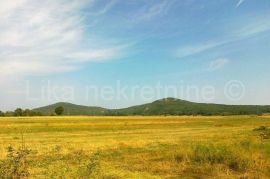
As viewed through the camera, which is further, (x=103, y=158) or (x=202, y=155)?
(x=103, y=158)

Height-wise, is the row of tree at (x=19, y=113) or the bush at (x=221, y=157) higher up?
the row of tree at (x=19, y=113)

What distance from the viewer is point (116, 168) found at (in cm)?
1909

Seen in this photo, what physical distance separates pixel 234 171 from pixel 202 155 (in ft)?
9.04

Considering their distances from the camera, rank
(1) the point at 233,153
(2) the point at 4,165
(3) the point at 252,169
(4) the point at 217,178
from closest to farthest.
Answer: (2) the point at 4,165, (4) the point at 217,178, (3) the point at 252,169, (1) the point at 233,153

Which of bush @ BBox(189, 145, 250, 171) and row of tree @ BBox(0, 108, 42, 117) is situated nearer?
bush @ BBox(189, 145, 250, 171)

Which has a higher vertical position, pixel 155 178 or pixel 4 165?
pixel 4 165

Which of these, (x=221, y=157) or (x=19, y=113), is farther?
(x=19, y=113)

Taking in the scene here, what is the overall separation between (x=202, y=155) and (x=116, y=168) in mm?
3939

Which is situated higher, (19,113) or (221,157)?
(19,113)

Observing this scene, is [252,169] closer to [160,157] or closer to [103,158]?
[160,157]

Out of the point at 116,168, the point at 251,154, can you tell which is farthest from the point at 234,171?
the point at 116,168

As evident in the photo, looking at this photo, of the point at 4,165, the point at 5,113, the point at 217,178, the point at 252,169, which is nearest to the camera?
the point at 4,165

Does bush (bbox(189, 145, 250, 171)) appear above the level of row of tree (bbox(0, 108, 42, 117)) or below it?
below

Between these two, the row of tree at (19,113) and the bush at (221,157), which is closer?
the bush at (221,157)
